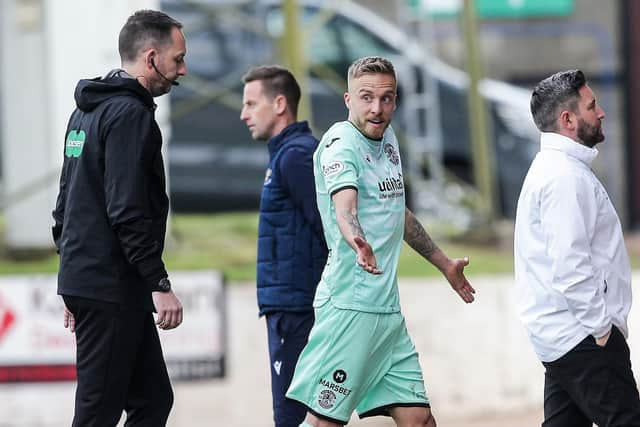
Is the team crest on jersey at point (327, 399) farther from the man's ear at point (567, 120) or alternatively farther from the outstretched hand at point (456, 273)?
the man's ear at point (567, 120)

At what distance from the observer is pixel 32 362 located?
340 inches

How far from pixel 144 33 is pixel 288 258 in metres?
1.15

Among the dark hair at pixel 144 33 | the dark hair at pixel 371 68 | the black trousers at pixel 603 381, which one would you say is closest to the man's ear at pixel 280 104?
the dark hair at pixel 371 68

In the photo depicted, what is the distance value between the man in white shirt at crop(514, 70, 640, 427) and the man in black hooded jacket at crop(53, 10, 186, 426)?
1243 mm

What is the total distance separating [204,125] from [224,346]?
4.99 feet

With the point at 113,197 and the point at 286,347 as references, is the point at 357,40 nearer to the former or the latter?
the point at 286,347

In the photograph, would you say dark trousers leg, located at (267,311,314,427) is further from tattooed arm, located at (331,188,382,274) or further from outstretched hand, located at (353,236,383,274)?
outstretched hand, located at (353,236,383,274)

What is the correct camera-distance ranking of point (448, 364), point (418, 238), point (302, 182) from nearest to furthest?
point (418, 238) < point (302, 182) < point (448, 364)

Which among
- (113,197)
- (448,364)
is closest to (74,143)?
(113,197)

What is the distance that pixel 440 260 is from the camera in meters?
5.06

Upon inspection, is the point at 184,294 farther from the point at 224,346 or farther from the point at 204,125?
the point at 204,125

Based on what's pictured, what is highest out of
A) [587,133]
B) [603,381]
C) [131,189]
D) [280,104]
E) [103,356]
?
[280,104]

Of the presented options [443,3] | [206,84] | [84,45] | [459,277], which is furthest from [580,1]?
[459,277]

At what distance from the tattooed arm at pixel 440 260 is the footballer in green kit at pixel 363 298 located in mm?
245
